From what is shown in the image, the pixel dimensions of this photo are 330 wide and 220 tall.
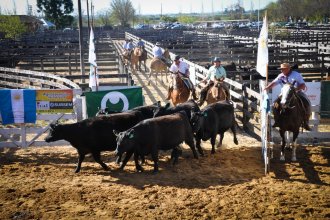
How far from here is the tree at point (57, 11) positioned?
82.9m

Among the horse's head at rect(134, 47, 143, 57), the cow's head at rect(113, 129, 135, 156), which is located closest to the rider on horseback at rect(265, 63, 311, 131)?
the cow's head at rect(113, 129, 135, 156)

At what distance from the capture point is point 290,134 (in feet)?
36.3

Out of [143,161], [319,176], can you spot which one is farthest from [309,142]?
[143,161]

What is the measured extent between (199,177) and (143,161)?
1.71m

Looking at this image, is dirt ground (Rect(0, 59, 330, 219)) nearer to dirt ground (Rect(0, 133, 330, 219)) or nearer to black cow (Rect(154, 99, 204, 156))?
dirt ground (Rect(0, 133, 330, 219))

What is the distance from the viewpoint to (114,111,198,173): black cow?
29.1ft

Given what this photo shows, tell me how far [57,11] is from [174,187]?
83.4 meters

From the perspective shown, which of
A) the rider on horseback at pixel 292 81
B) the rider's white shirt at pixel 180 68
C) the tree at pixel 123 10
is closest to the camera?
the rider on horseback at pixel 292 81

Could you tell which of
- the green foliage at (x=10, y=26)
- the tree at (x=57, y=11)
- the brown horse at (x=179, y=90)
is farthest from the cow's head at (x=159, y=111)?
the tree at (x=57, y=11)

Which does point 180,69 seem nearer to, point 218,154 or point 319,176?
point 218,154

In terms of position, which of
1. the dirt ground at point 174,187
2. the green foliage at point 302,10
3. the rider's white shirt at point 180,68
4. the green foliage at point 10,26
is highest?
the green foliage at point 302,10

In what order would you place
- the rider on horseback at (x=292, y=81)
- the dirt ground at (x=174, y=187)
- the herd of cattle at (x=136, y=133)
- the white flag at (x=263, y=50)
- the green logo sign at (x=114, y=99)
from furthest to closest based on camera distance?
the green logo sign at (x=114, y=99)
the rider on horseback at (x=292, y=81)
the herd of cattle at (x=136, y=133)
the white flag at (x=263, y=50)
the dirt ground at (x=174, y=187)

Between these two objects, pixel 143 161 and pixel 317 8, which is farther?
pixel 317 8

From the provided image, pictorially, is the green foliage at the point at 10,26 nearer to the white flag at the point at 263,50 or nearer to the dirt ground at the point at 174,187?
the dirt ground at the point at 174,187
